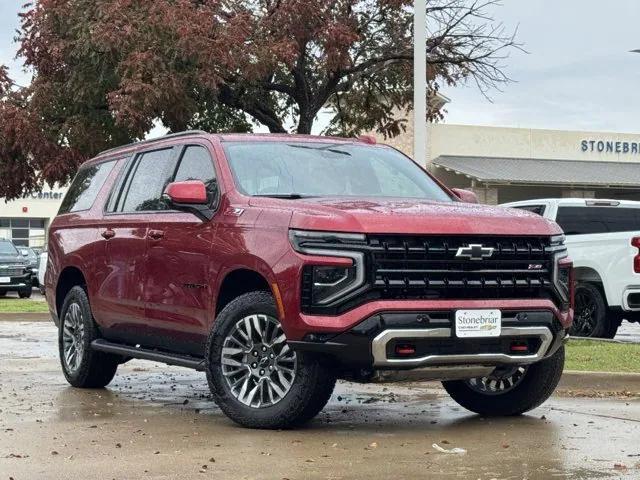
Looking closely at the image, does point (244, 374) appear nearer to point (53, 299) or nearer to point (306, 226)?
point (306, 226)

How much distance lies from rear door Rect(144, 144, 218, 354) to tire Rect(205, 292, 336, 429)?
0.46 m

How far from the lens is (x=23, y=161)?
1129 inches

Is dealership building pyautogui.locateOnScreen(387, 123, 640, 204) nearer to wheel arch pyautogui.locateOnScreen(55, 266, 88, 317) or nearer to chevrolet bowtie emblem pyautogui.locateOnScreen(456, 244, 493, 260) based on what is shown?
wheel arch pyautogui.locateOnScreen(55, 266, 88, 317)

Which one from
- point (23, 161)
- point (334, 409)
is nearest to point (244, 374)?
point (334, 409)

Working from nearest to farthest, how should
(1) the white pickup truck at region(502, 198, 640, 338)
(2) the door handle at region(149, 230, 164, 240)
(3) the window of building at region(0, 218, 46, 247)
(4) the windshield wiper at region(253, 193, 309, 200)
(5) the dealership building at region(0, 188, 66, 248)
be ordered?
1. (4) the windshield wiper at region(253, 193, 309, 200)
2. (2) the door handle at region(149, 230, 164, 240)
3. (1) the white pickup truck at region(502, 198, 640, 338)
4. (5) the dealership building at region(0, 188, 66, 248)
5. (3) the window of building at region(0, 218, 46, 247)

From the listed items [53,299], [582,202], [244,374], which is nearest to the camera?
[244,374]

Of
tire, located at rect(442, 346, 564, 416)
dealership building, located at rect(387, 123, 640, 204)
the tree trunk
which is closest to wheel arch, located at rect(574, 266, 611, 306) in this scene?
tire, located at rect(442, 346, 564, 416)

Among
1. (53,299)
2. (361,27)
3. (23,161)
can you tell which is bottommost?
(53,299)

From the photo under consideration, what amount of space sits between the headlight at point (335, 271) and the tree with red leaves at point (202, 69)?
15.4 metres

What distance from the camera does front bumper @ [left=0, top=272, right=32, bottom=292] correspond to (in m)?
35.2

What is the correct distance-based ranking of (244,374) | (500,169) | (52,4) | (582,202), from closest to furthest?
(244,374), (582,202), (52,4), (500,169)

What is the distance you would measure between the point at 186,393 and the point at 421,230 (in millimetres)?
3529

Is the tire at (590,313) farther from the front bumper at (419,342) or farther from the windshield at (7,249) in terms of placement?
the windshield at (7,249)

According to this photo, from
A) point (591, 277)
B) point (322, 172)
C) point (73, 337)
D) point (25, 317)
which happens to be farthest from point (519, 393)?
point (25, 317)
